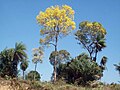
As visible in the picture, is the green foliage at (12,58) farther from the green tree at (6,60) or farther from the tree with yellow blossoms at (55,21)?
the tree with yellow blossoms at (55,21)

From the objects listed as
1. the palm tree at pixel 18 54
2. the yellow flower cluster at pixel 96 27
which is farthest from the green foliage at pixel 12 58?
the yellow flower cluster at pixel 96 27

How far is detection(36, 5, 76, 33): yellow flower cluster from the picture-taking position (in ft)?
101

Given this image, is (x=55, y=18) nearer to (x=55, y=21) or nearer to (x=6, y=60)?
(x=55, y=21)

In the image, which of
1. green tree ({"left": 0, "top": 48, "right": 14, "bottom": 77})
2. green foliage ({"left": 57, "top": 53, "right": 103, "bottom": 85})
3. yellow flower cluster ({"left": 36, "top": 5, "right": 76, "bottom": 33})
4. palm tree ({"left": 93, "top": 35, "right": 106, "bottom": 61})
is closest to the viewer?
yellow flower cluster ({"left": 36, "top": 5, "right": 76, "bottom": 33})

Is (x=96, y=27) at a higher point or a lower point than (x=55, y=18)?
higher

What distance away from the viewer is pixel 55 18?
30.9 m

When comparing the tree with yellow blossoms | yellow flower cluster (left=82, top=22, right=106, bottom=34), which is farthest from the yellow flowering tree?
the tree with yellow blossoms

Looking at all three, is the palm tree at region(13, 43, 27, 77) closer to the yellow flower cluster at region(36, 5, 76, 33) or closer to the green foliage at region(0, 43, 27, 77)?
the green foliage at region(0, 43, 27, 77)

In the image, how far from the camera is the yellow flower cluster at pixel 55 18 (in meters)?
30.7

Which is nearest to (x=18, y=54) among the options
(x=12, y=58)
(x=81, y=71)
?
(x=12, y=58)

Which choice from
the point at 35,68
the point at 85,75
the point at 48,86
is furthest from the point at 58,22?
the point at 35,68

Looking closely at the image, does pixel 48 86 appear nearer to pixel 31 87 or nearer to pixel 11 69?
pixel 31 87

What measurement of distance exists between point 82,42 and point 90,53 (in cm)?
232

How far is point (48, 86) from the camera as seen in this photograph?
20.0 meters
